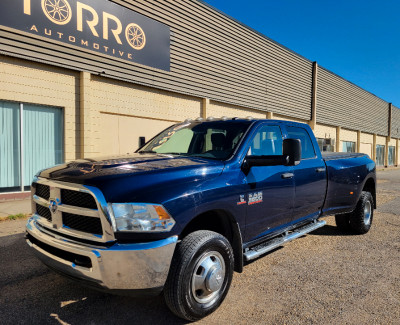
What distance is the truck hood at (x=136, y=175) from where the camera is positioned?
230 centimetres

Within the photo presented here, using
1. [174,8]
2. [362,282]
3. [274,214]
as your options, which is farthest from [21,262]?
Answer: [174,8]

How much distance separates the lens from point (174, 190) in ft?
8.04

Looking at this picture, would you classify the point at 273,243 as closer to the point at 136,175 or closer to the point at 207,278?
the point at 207,278

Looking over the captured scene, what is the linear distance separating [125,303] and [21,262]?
6.13ft

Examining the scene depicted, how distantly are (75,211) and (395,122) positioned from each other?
4198 centimetres

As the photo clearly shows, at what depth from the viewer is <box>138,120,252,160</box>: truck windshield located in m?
3.43

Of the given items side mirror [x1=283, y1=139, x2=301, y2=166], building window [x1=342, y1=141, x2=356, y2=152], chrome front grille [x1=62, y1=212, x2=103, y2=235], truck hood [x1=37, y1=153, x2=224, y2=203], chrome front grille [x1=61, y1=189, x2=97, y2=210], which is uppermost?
building window [x1=342, y1=141, x2=356, y2=152]

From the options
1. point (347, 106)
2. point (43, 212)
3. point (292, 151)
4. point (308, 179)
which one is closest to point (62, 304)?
point (43, 212)

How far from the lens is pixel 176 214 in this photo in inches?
94.7

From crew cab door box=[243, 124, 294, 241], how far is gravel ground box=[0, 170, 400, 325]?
0.61 metres

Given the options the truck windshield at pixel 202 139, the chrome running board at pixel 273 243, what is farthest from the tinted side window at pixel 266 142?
the chrome running board at pixel 273 243

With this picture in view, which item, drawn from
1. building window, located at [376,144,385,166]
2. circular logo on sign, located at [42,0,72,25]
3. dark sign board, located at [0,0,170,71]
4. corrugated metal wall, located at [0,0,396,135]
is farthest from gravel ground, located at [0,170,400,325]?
building window, located at [376,144,385,166]

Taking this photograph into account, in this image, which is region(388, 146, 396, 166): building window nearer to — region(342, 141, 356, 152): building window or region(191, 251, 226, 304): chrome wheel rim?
region(342, 141, 356, 152): building window

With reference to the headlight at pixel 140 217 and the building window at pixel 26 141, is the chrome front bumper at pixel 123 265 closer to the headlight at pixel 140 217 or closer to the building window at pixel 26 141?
the headlight at pixel 140 217
